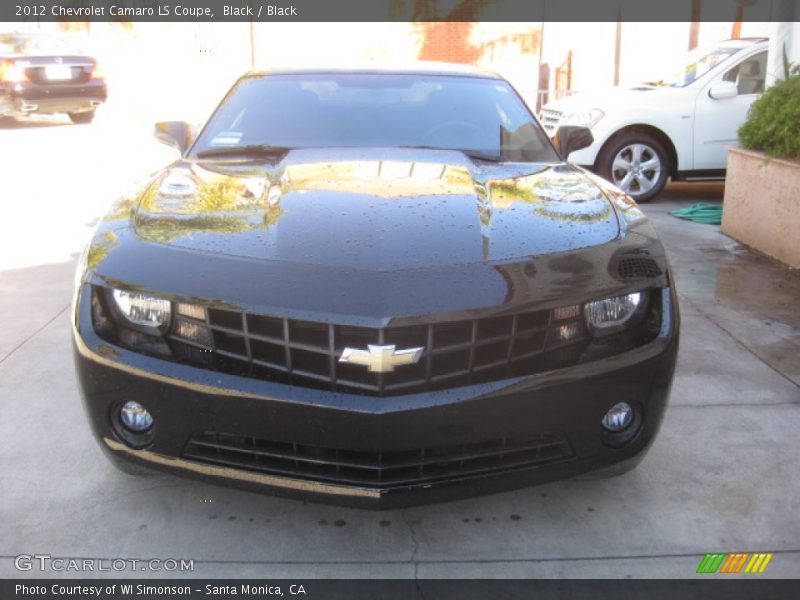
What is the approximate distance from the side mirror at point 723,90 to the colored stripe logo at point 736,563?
6621 mm

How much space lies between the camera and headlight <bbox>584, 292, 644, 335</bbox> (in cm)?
249

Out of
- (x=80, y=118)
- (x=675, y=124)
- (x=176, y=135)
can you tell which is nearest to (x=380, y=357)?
(x=176, y=135)

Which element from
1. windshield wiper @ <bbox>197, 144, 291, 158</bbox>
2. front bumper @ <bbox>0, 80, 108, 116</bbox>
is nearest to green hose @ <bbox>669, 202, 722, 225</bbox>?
windshield wiper @ <bbox>197, 144, 291, 158</bbox>

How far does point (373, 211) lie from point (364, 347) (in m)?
0.59

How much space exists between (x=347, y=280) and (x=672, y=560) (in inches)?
53.2

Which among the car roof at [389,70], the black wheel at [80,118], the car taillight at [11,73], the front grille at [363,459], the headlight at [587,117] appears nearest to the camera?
the front grille at [363,459]

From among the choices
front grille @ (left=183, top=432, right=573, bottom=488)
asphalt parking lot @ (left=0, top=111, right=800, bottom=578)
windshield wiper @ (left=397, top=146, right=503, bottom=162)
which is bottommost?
asphalt parking lot @ (left=0, top=111, right=800, bottom=578)

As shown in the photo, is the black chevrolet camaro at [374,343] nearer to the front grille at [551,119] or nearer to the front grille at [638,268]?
the front grille at [638,268]

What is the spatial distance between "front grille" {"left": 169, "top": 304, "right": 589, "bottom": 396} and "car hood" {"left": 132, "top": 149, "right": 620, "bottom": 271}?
0.66 feet

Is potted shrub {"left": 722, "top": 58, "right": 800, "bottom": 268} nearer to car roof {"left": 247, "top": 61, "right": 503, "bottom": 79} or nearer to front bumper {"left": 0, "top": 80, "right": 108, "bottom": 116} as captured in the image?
car roof {"left": 247, "top": 61, "right": 503, "bottom": 79}

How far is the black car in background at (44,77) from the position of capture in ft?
45.6

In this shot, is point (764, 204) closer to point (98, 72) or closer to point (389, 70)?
point (389, 70)

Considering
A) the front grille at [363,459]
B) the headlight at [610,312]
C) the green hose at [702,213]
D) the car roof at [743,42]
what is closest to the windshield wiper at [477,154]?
the headlight at [610,312]
